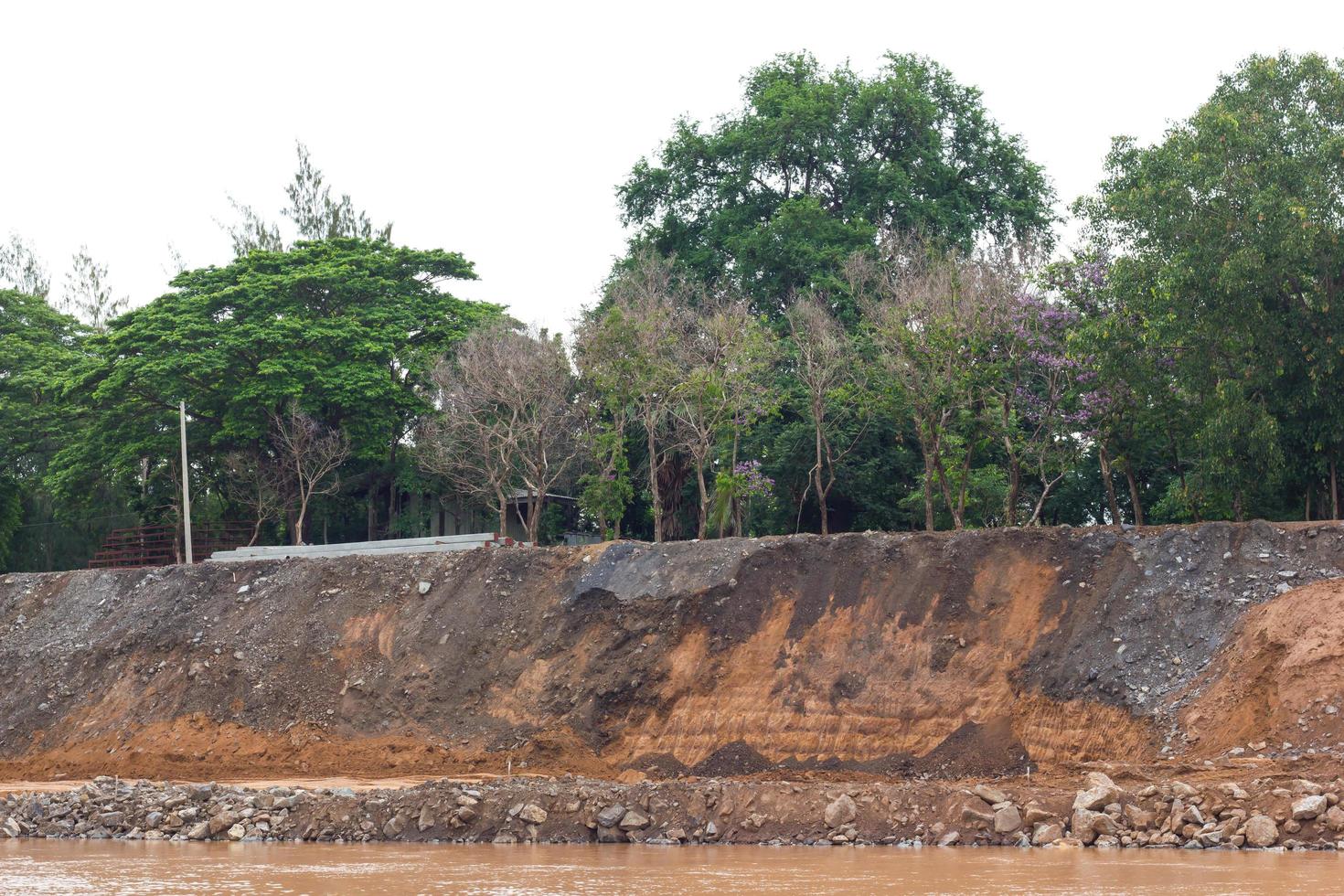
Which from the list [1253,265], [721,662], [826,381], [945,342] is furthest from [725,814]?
[826,381]

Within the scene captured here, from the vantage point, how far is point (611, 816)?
61.6 ft

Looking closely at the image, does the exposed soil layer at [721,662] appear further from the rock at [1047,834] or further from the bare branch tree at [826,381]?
the bare branch tree at [826,381]

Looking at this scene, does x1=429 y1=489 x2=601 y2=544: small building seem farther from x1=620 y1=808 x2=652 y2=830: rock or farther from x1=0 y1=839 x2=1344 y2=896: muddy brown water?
x1=0 y1=839 x2=1344 y2=896: muddy brown water

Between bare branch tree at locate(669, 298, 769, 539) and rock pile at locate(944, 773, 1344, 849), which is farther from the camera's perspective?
bare branch tree at locate(669, 298, 769, 539)

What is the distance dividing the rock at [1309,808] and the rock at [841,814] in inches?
200

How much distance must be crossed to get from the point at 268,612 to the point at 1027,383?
17.2 metres

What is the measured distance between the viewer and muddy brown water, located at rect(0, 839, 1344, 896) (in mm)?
14773

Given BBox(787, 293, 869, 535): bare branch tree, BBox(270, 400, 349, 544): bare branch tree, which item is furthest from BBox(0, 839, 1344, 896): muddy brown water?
BBox(270, 400, 349, 544): bare branch tree

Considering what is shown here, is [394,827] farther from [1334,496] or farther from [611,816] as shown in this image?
[1334,496]

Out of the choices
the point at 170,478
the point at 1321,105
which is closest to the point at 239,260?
the point at 170,478

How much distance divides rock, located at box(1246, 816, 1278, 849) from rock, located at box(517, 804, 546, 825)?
868 cm

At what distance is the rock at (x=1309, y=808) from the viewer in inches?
646

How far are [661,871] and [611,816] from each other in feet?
8.29

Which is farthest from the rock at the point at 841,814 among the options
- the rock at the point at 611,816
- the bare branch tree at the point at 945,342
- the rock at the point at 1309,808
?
the bare branch tree at the point at 945,342
